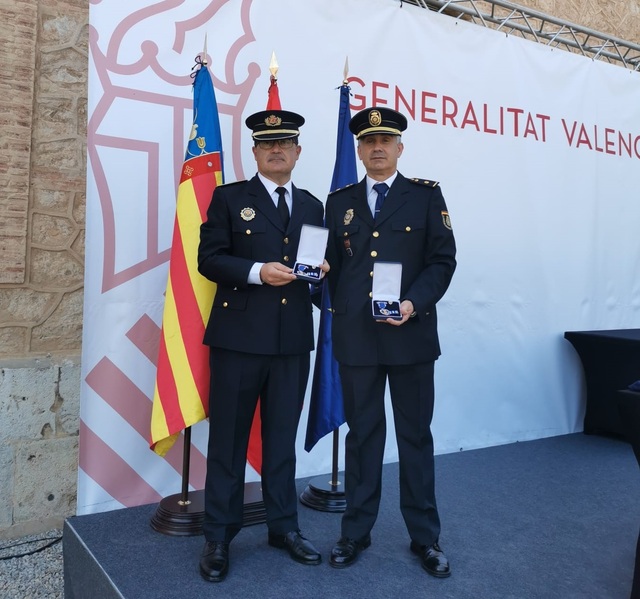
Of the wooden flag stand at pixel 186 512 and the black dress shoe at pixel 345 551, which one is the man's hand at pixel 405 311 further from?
the wooden flag stand at pixel 186 512

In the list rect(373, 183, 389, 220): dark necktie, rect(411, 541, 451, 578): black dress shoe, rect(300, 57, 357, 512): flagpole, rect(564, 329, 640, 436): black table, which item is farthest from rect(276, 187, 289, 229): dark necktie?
rect(564, 329, 640, 436): black table

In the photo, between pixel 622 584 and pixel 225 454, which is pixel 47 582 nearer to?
pixel 225 454

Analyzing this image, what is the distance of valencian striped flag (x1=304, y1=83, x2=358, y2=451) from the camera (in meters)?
2.85

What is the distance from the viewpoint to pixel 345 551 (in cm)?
215

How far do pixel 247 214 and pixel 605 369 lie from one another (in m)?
2.78

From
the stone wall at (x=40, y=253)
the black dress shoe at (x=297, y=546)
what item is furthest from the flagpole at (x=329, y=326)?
the stone wall at (x=40, y=253)

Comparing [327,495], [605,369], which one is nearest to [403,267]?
[327,495]

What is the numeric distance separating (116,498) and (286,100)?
1.95 m

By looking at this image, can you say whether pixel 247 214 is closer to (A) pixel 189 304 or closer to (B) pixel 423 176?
(A) pixel 189 304

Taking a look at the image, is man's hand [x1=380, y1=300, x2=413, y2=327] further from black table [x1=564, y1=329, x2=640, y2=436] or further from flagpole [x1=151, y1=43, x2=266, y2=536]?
black table [x1=564, y1=329, x2=640, y2=436]

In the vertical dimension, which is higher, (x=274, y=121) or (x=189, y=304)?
(x=274, y=121)

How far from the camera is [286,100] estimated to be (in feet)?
10.4

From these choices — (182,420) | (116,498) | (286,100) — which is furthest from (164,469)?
(286,100)

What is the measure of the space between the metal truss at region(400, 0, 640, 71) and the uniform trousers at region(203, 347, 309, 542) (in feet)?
7.57
